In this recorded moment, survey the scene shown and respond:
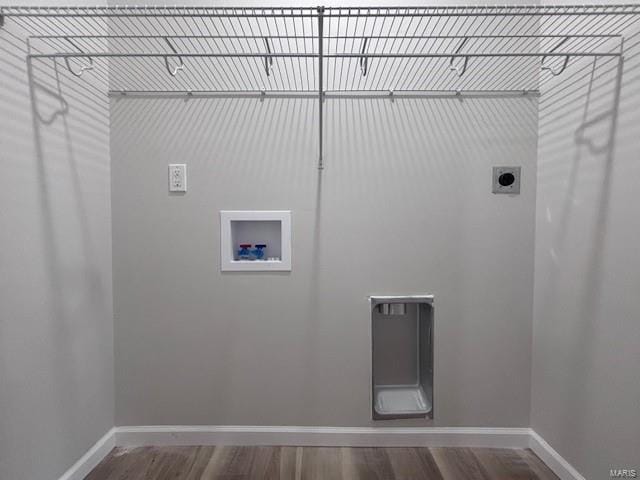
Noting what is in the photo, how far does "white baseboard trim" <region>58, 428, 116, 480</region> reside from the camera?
1.22 meters

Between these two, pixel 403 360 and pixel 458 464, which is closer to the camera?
pixel 458 464

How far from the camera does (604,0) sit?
1.10m

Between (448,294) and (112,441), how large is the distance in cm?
154

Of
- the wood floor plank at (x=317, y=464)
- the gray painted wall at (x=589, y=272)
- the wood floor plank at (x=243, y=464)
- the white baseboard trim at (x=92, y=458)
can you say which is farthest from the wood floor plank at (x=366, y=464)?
the white baseboard trim at (x=92, y=458)

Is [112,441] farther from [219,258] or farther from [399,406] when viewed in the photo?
[399,406]

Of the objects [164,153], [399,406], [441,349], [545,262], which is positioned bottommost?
[399,406]

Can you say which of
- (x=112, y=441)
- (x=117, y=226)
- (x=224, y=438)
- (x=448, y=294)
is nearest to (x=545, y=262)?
(x=448, y=294)

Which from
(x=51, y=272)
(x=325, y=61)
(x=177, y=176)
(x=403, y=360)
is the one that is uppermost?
(x=325, y=61)

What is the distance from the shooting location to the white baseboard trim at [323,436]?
4.75ft

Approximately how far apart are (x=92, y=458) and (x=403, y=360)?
1.31 meters

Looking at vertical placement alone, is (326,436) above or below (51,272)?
below

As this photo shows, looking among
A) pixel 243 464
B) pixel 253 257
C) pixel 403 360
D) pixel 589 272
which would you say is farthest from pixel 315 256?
pixel 589 272

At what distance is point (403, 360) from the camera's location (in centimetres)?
155

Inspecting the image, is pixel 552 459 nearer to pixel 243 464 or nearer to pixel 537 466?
pixel 537 466
